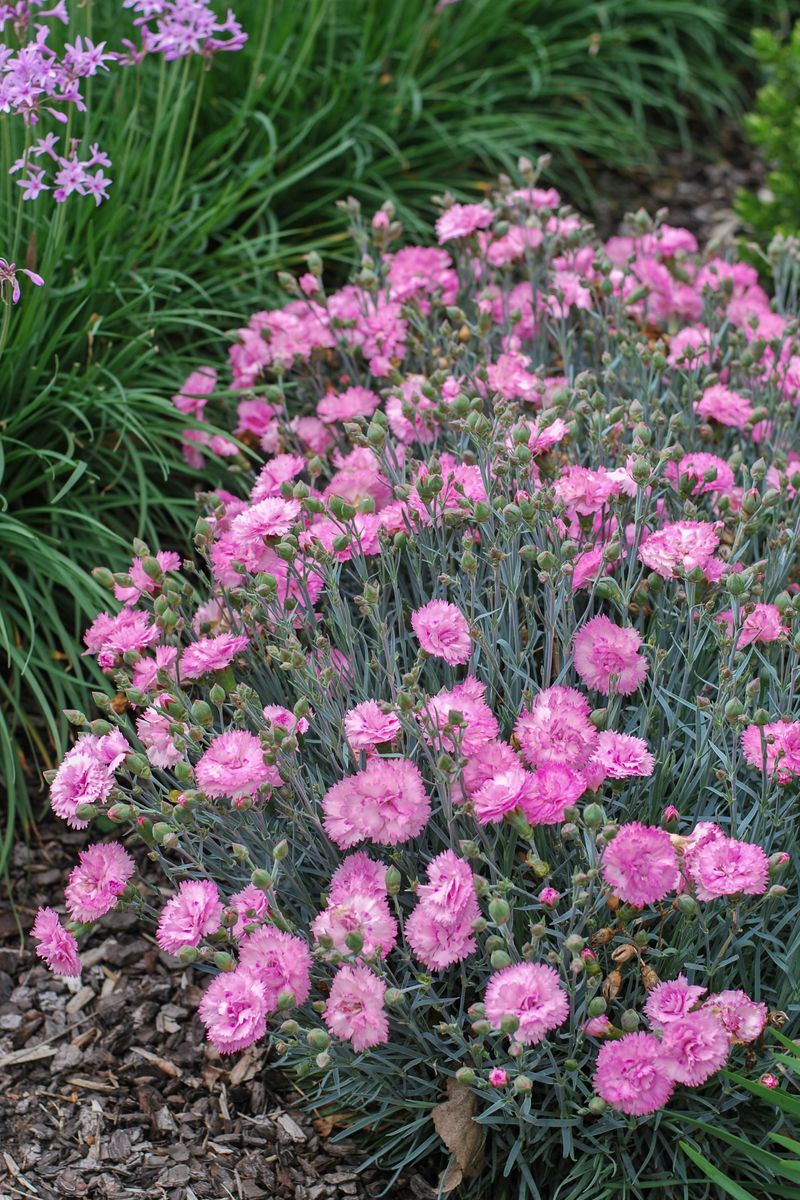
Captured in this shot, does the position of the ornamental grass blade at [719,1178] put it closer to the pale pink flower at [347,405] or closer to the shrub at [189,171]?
the shrub at [189,171]

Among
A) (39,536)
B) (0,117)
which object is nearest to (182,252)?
(0,117)

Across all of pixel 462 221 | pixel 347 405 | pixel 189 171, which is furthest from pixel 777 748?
pixel 189 171

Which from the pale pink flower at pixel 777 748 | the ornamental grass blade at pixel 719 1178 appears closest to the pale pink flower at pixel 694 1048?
the ornamental grass blade at pixel 719 1178

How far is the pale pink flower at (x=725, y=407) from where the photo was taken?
2881mm

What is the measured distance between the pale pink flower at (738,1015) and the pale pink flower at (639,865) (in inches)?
7.7

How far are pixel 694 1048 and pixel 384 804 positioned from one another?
567mm

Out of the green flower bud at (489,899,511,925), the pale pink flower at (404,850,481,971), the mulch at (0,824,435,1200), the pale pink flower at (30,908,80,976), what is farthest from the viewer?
the mulch at (0,824,435,1200)

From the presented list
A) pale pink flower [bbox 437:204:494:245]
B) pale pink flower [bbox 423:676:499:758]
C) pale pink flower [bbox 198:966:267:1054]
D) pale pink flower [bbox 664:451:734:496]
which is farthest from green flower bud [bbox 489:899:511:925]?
pale pink flower [bbox 437:204:494:245]

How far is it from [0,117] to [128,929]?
5.90 ft

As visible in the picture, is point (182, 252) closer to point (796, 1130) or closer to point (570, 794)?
point (570, 794)

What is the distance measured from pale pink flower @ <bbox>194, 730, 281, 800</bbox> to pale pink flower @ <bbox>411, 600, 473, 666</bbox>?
33 cm

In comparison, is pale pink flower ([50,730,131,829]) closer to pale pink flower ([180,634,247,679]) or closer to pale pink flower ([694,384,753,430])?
pale pink flower ([180,634,247,679])

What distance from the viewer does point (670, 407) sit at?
3.14 m

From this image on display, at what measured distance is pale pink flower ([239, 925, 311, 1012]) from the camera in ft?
6.42
